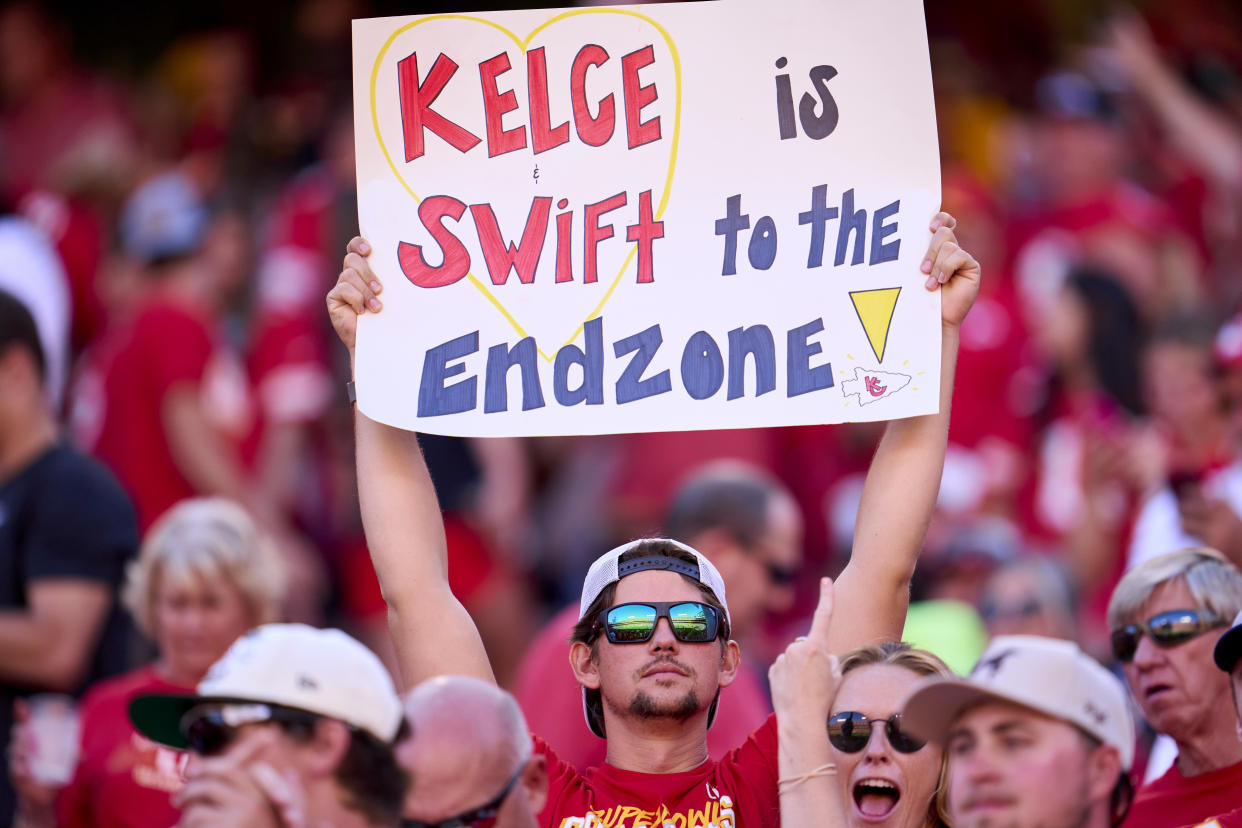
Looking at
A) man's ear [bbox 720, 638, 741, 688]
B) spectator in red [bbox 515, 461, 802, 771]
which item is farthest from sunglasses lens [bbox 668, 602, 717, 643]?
spectator in red [bbox 515, 461, 802, 771]

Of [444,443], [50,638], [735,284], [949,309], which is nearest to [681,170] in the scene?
[735,284]

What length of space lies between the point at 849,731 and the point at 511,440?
398 centimetres

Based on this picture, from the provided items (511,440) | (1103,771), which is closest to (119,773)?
(1103,771)

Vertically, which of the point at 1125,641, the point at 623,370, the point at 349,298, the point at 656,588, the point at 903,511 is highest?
the point at 349,298

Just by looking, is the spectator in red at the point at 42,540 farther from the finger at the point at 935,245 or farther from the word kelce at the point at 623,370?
the finger at the point at 935,245

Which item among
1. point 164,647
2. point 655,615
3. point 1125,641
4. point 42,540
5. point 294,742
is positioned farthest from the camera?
point 164,647

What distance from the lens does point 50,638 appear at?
15.1 feet

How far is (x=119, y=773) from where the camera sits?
4.47 metres

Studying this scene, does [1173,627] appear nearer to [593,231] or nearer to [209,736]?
[593,231]

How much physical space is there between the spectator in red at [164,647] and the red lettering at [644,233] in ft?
5.72

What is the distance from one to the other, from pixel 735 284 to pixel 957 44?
8.06 meters

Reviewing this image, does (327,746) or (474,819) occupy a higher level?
(327,746)

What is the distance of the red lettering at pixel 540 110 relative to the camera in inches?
145

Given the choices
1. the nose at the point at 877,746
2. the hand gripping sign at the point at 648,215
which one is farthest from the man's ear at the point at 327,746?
the nose at the point at 877,746
